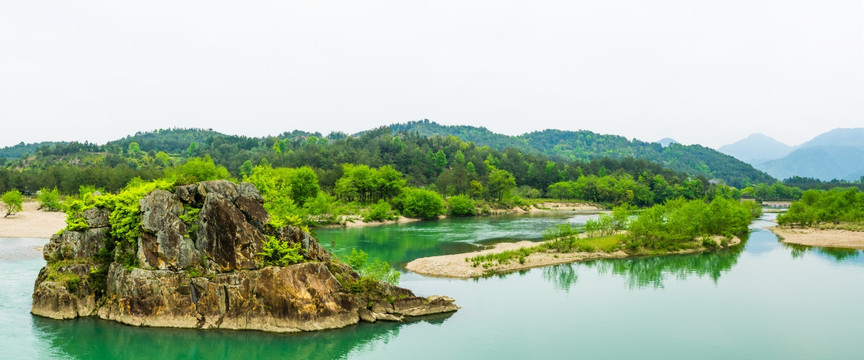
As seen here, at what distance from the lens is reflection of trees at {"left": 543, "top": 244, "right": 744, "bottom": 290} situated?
145ft

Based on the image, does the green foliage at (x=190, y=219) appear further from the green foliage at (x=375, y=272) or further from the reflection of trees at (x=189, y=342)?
the green foliage at (x=375, y=272)

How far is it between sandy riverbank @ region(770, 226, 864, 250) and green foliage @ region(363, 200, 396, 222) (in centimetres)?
5781

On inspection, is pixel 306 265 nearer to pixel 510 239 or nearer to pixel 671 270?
pixel 671 270

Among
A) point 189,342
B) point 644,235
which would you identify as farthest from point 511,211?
point 189,342

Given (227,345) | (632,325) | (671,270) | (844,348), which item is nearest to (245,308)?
(227,345)

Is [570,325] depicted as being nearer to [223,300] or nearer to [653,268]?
[223,300]

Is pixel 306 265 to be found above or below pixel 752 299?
above

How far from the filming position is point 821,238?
2741 inches

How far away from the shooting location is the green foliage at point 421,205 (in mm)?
97625

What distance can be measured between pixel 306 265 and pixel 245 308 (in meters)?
3.69

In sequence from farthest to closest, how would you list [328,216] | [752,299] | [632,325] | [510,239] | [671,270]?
[328,216]
[510,239]
[671,270]
[752,299]
[632,325]

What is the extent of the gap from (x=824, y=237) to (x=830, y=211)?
60.3 feet

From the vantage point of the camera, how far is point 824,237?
230ft

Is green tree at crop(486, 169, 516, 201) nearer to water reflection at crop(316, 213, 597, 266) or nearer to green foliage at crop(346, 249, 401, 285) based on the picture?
water reflection at crop(316, 213, 597, 266)
